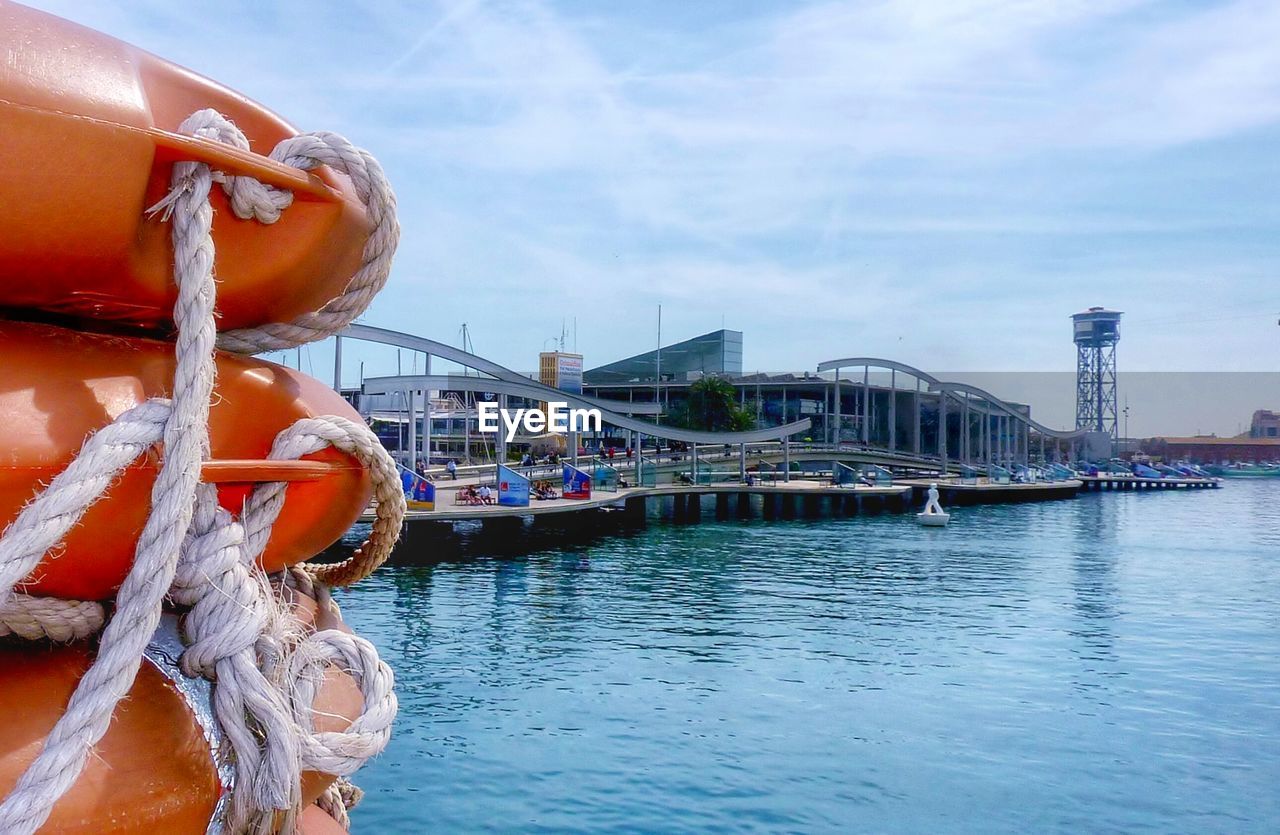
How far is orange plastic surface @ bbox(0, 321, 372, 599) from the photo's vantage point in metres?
2.17

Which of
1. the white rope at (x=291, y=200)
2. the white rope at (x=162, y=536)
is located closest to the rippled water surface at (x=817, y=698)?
the white rope at (x=291, y=200)

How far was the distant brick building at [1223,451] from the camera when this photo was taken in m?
188

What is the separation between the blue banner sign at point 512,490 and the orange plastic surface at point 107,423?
3696cm

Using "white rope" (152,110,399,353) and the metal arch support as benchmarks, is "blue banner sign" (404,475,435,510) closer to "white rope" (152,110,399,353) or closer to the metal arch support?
the metal arch support

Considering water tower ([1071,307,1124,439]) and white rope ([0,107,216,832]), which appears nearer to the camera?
white rope ([0,107,216,832])

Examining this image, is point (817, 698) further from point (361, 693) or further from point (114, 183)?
point (114, 183)

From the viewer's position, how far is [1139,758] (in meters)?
14.3

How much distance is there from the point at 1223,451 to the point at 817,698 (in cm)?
20516

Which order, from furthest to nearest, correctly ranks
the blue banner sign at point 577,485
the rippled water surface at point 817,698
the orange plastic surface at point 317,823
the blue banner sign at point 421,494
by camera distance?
the blue banner sign at point 577,485 → the blue banner sign at point 421,494 → the rippled water surface at point 817,698 → the orange plastic surface at point 317,823

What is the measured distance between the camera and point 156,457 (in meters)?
2.28

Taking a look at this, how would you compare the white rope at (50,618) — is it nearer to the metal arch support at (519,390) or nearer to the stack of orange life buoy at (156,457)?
the stack of orange life buoy at (156,457)

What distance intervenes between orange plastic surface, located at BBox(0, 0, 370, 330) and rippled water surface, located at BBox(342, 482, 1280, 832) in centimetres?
994

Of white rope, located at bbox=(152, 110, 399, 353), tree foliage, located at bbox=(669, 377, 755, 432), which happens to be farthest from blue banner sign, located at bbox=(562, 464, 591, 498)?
tree foliage, located at bbox=(669, 377, 755, 432)

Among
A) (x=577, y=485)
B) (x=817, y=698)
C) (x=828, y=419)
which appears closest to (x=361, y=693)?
(x=817, y=698)
